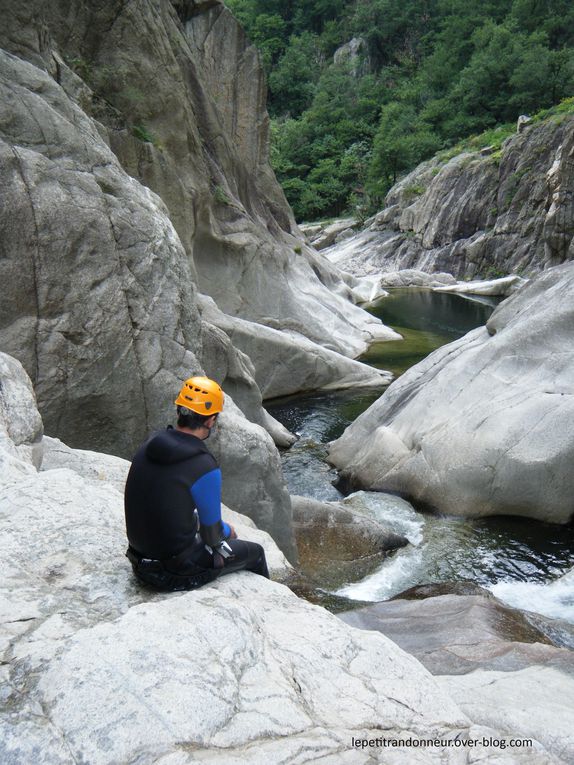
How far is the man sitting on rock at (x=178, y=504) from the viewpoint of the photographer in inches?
172

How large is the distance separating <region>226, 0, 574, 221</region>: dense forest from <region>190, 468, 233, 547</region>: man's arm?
58834 millimetres

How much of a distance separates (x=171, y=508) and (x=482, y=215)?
167ft

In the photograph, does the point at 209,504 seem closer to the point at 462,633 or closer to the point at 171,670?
the point at 171,670

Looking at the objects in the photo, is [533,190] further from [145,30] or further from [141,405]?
[141,405]

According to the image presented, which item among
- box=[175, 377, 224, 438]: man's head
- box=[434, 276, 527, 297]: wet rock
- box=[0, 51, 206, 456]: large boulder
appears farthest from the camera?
box=[434, 276, 527, 297]: wet rock

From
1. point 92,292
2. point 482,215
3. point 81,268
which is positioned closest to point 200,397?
point 92,292

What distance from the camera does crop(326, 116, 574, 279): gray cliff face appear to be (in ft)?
135

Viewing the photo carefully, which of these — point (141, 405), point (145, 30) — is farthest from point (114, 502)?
point (145, 30)

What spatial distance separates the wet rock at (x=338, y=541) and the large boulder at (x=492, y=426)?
1958 mm

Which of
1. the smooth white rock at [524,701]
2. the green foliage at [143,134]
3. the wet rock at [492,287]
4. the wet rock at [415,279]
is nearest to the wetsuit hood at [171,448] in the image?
the smooth white rock at [524,701]

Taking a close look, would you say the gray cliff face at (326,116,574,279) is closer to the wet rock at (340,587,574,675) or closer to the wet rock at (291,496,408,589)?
the wet rock at (291,496,408,589)

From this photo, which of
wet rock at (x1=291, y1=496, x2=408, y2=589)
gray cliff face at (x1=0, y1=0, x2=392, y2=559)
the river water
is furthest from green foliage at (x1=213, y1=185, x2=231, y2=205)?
wet rock at (x1=291, y1=496, x2=408, y2=589)

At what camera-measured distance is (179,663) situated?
365 cm

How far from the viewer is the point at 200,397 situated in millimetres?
4598
